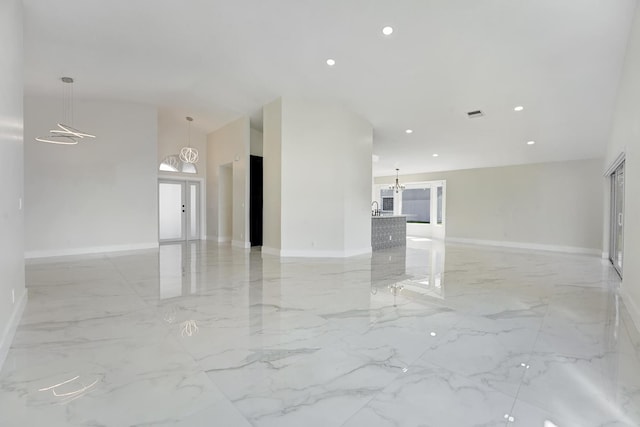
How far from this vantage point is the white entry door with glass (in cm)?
912

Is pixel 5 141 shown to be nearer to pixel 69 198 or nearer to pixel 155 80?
pixel 155 80

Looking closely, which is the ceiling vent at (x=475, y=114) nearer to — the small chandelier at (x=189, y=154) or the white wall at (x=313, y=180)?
the white wall at (x=313, y=180)

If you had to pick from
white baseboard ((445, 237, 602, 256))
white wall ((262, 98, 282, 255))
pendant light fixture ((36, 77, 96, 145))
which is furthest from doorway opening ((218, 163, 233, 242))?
white baseboard ((445, 237, 602, 256))

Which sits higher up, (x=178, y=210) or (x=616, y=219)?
(x=178, y=210)

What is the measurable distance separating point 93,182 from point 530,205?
11.4 metres

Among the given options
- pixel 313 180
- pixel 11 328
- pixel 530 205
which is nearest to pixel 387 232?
pixel 313 180

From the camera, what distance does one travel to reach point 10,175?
2637 mm

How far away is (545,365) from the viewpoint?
208cm

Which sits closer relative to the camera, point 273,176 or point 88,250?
point 273,176

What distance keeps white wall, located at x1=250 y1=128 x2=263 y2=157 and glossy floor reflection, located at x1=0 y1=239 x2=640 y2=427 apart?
4.77 meters

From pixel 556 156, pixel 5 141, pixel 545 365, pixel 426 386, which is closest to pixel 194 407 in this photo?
pixel 426 386

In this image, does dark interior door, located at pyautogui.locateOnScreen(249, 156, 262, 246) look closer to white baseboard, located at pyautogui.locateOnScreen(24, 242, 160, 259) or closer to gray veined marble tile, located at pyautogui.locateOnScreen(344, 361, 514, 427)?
white baseboard, located at pyautogui.locateOnScreen(24, 242, 160, 259)

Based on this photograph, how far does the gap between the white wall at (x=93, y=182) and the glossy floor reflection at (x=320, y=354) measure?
283cm

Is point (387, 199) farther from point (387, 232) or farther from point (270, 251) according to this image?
point (270, 251)
